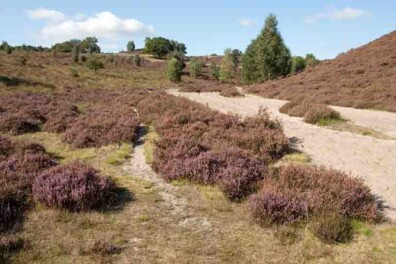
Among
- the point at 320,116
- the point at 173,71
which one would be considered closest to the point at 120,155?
the point at 320,116

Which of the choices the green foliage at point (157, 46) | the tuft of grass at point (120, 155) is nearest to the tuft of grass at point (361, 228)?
the tuft of grass at point (120, 155)

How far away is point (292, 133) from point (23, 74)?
44.6 metres

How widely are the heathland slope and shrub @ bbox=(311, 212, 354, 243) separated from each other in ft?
60.0

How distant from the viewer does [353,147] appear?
12.6m

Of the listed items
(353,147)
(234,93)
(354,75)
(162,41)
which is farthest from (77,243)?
(162,41)

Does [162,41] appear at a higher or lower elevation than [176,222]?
higher

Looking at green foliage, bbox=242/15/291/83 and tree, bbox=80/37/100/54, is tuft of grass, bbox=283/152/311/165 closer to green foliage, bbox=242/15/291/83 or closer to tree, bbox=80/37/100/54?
green foliage, bbox=242/15/291/83

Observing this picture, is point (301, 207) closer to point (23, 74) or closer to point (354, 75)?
point (354, 75)

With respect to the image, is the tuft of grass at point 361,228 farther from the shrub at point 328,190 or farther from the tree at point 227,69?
the tree at point 227,69

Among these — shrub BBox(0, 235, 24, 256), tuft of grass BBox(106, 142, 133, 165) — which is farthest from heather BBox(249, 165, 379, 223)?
tuft of grass BBox(106, 142, 133, 165)

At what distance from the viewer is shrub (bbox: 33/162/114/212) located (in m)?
7.58

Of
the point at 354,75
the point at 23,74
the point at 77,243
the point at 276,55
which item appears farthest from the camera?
the point at 276,55

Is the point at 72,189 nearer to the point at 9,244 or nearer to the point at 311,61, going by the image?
the point at 9,244

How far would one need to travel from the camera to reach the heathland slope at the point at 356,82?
84.9ft
